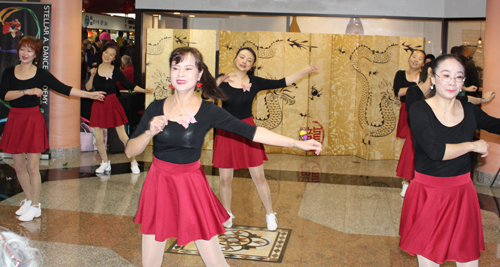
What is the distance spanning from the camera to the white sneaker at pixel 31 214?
4.34 metres

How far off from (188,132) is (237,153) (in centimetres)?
164

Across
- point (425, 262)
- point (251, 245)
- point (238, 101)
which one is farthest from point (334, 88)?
point (425, 262)

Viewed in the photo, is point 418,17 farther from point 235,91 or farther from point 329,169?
point 235,91

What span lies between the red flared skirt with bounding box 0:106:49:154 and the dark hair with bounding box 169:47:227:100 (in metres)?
2.22

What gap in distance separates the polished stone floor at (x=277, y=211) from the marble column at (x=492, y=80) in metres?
0.31

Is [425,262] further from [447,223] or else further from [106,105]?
[106,105]

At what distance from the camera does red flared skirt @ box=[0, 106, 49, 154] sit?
432 cm

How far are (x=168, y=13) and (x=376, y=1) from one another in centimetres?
356

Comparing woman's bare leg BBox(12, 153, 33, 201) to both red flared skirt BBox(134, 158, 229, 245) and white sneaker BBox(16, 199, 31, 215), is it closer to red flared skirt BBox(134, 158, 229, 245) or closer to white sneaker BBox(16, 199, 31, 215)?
white sneaker BBox(16, 199, 31, 215)

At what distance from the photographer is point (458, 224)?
2549 millimetres

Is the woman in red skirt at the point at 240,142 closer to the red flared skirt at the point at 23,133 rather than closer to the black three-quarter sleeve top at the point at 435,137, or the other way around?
the red flared skirt at the point at 23,133

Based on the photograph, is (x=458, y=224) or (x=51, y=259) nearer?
(x=458, y=224)

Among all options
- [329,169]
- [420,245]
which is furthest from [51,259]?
[329,169]

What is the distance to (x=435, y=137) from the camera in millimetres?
2570
